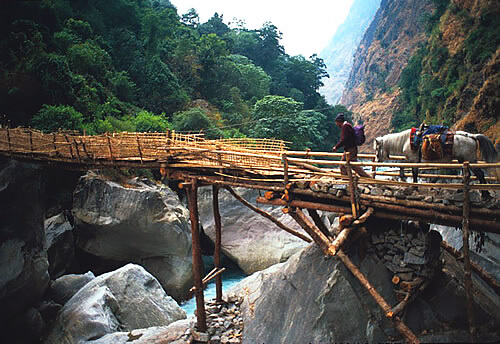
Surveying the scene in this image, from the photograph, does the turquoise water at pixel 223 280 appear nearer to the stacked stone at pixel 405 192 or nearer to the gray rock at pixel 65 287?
Result: the gray rock at pixel 65 287

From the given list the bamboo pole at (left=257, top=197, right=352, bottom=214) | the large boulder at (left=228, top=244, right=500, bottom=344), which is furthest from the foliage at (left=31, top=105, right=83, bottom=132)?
the large boulder at (left=228, top=244, right=500, bottom=344)

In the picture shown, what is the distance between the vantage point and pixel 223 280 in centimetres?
1409

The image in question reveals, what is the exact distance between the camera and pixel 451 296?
17.7 ft

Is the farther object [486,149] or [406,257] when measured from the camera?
[406,257]

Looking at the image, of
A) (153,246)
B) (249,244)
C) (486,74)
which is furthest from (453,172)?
(153,246)

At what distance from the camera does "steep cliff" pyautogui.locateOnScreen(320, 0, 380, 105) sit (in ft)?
295

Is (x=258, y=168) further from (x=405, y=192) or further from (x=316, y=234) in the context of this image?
(x=405, y=192)

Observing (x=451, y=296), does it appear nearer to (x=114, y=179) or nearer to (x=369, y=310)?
(x=369, y=310)

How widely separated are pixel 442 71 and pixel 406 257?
23.4m

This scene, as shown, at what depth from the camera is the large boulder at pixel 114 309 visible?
8.21 metres

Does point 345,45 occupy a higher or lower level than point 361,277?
higher

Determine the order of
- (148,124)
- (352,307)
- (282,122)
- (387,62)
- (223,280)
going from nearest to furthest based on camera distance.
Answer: (352,307) < (223,280) < (148,124) < (282,122) < (387,62)

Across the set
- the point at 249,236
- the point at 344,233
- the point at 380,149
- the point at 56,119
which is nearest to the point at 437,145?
the point at 380,149

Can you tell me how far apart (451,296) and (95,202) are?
1095 cm
